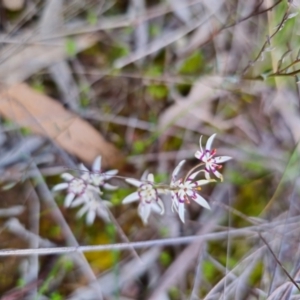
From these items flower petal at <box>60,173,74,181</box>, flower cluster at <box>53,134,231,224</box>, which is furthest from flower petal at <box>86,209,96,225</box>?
flower petal at <box>60,173,74,181</box>

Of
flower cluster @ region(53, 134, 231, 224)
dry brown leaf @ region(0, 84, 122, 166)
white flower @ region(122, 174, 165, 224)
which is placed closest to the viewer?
flower cluster @ region(53, 134, 231, 224)

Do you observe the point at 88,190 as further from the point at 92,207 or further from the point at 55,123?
the point at 55,123

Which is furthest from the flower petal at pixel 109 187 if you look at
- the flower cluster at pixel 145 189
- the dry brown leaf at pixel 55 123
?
the dry brown leaf at pixel 55 123

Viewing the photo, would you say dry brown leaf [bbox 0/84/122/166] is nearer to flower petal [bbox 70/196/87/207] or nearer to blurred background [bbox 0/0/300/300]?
→ blurred background [bbox 0/0/300/300]

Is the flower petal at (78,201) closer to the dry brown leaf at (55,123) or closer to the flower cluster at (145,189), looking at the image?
the flower cluster at (145,189)

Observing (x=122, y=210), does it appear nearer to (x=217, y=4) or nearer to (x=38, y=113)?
(x=38, y=113)

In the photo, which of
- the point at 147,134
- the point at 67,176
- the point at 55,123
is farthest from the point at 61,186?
the point at 147,134
